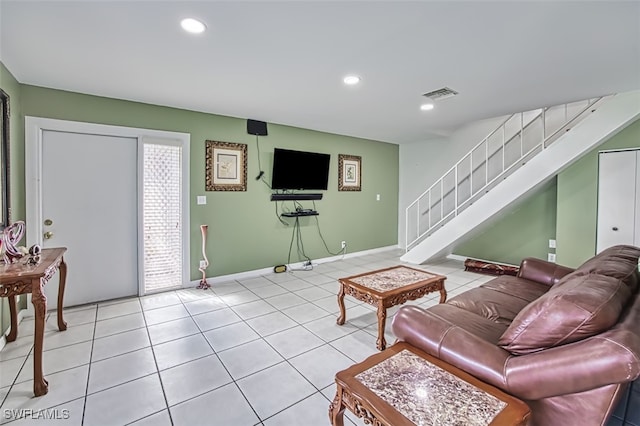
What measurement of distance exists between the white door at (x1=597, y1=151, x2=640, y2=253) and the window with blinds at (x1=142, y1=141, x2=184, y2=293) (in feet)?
18.3

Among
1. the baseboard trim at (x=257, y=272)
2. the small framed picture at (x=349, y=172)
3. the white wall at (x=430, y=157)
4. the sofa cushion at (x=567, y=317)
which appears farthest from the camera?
the small framed picture at (x=349, y=172)

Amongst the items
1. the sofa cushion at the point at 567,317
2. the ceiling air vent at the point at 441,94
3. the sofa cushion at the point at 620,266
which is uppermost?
the ceiling air vent at the point at 441,94

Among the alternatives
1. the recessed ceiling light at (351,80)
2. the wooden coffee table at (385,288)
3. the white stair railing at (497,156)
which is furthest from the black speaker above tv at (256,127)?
the white stair railing at (497,156)

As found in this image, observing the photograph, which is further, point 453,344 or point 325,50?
point 325,50

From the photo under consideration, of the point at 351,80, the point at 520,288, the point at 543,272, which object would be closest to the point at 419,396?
the point at 520,288

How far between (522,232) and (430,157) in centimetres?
217

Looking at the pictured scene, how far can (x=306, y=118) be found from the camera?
428cm

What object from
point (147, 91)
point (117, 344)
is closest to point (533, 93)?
point (147, 91)

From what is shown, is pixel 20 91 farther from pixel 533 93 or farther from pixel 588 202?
pixel 588 202

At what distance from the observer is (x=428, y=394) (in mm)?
1209

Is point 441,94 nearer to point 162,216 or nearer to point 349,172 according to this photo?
point 349,172

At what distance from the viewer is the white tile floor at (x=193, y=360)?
5.78 feet

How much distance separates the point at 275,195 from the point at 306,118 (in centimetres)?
126

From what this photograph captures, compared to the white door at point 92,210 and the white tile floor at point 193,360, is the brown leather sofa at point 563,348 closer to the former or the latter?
the white tile floor at point 193,360
